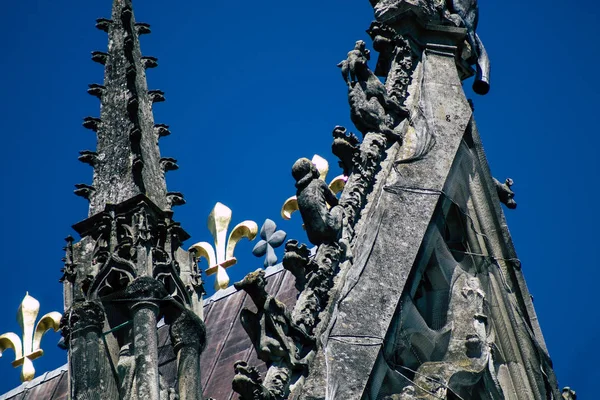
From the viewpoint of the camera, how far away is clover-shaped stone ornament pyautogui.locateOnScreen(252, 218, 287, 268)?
115ft

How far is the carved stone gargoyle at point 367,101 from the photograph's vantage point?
2578 centimetres

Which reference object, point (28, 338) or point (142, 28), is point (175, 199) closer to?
point (142, 28)

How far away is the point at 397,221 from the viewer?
24.2 meters

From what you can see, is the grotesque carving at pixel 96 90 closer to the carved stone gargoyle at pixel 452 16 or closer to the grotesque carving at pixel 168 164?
the grotesque carving at pixel 168 164

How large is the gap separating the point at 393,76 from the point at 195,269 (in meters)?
6.10

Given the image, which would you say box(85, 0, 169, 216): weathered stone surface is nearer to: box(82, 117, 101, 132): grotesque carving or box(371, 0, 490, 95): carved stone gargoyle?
box(82, 117, 101, 132): grotesque carving

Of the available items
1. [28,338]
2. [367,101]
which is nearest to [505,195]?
[367,101]

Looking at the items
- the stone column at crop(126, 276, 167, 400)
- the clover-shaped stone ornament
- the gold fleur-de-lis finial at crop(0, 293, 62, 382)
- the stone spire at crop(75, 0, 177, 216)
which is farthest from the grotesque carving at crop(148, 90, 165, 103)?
the gold fleur-de-lis finial at crop(0, 293, 62, 382)

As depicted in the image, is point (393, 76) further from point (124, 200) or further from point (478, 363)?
point (124, 200)

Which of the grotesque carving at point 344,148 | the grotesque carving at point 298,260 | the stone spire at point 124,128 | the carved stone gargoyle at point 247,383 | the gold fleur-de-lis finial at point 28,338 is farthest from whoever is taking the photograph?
the gold fleur-de-lis finial at point 28,338

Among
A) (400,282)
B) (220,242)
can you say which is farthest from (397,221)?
(220,242)

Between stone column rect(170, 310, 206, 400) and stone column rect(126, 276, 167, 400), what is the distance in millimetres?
359

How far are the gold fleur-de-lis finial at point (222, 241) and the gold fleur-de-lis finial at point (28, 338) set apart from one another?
282 cm

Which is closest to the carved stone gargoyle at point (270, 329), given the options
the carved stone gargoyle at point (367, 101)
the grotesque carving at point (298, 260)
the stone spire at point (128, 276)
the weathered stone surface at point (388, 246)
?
the weathered stone surface at point (388, 246)
